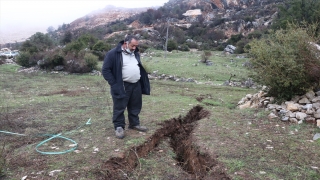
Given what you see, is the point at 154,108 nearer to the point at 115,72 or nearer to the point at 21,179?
the point at 115,72

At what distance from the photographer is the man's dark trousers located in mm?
5031

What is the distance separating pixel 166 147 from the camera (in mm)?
4801

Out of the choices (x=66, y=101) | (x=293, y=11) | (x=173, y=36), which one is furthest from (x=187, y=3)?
(x=66, y=101)

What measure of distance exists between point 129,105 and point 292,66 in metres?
4.15

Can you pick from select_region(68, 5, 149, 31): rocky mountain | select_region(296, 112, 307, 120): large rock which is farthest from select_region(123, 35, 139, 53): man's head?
select_region(68, 5, 149, 31): rocky mountain

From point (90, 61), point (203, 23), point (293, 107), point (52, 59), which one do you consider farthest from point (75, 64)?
point (203, 23)

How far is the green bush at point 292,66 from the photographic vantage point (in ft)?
22.5

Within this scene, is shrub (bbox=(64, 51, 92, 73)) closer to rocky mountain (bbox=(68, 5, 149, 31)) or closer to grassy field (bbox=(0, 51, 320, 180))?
grassy field (bbox=(0, 51, 320, 180))

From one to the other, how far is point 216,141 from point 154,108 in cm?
309

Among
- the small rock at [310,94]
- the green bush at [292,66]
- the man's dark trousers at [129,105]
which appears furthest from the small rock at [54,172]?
the small rock at [310,94]

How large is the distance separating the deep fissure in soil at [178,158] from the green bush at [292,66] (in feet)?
9.53

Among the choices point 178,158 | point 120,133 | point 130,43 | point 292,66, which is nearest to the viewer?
point 178,158

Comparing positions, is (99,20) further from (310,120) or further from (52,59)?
(310,120)

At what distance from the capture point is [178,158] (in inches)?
179
